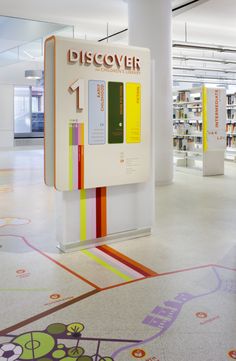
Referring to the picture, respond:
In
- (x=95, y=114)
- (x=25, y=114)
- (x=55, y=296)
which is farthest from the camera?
(x=25, y=114)

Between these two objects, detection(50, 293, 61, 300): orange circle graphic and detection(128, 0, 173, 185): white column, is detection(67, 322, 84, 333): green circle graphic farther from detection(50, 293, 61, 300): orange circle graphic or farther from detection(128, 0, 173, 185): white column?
detection(128, 0, 173, 185): white column

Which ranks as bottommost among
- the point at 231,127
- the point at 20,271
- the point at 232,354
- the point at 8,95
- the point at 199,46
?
the point at 232,354

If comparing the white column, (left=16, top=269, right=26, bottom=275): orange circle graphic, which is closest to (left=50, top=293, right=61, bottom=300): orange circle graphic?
(left=16, top=269, right=26, bottom=275): orange circle graphic

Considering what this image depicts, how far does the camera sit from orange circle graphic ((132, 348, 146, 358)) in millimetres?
2599

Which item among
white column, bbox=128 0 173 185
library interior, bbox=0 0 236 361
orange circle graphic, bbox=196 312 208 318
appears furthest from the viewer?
white column, bbox=128 0 173 185

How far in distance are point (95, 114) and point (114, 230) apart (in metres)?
1.41

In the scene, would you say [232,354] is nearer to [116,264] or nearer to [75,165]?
[116,264]

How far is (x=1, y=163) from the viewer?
44.4 ft

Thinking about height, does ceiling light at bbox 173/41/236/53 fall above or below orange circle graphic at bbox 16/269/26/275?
above

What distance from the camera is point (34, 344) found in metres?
2.74

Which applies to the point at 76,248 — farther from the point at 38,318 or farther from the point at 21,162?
the point at 21,162

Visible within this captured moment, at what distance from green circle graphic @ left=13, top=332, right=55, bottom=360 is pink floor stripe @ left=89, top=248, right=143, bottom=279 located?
1.28 metres

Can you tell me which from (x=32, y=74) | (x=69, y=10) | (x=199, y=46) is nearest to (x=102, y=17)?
(x=69, y=10)

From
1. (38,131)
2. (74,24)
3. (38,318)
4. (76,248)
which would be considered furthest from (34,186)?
(38,131)
